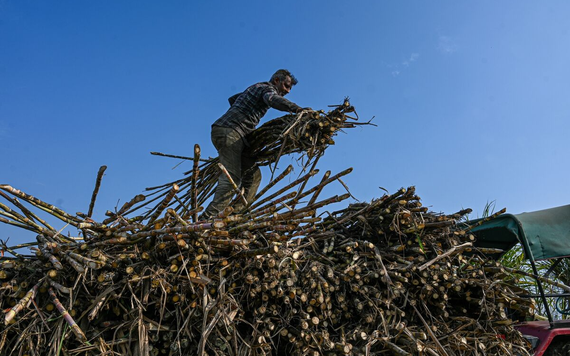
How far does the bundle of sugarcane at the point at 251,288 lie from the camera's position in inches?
107

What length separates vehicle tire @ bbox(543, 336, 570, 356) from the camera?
366 centimetres

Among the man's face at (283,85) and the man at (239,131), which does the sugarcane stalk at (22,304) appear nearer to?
the man at (239,131)

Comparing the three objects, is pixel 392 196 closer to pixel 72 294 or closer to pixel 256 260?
pixel 256 260

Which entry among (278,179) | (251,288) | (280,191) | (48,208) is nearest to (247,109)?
(278,179)

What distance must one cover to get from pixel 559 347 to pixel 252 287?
106 inches

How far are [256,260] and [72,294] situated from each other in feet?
3.77

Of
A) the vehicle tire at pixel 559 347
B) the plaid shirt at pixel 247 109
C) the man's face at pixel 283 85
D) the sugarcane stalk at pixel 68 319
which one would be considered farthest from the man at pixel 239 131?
the vehicle tire at pixel 559 347

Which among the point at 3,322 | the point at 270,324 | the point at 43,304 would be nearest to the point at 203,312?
the point at 270,324

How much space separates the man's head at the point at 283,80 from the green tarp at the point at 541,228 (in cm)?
259

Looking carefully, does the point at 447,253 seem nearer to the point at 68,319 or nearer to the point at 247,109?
the point at 247,109

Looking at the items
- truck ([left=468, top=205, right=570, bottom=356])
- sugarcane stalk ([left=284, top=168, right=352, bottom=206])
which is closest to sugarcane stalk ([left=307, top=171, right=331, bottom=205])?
sugarcane stalk ([left=284, top=168, right=352, bottom=206])

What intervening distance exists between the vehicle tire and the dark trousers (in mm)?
3054

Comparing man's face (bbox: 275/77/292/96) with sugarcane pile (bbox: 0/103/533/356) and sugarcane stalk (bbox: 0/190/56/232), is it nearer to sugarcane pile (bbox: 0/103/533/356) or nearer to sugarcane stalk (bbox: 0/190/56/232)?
sugarcane pile (bbox: 0/103/533/356)

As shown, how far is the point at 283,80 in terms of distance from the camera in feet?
17.0
